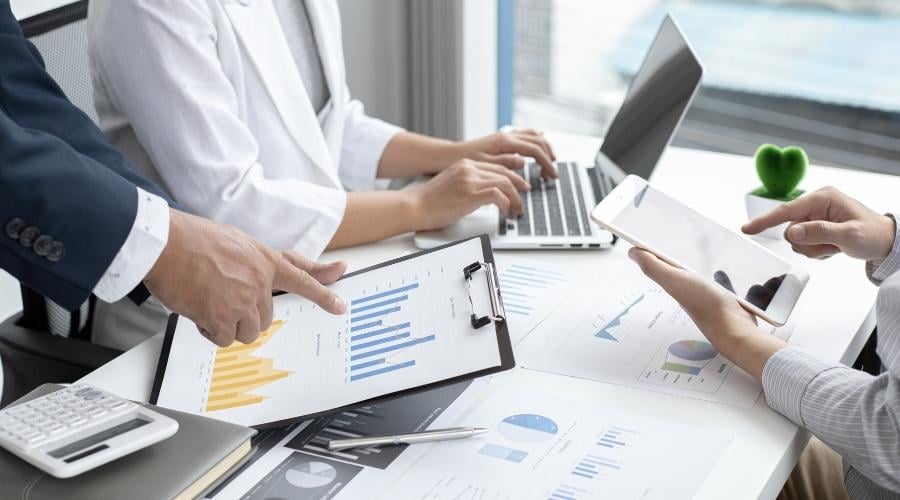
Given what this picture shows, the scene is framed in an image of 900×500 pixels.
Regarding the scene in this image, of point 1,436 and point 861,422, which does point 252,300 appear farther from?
point 861,422

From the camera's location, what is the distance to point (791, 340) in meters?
1.11

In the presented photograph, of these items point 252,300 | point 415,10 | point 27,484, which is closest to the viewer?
point 27,484

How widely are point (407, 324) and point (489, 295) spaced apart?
0.30ft

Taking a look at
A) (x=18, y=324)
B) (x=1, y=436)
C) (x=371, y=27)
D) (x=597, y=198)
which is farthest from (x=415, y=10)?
(x=1, y=436)

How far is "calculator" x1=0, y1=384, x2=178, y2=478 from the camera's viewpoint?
2.61ft

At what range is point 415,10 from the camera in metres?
2.75

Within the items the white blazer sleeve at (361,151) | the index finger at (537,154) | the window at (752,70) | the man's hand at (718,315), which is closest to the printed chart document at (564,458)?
the man's hand at (718,315)

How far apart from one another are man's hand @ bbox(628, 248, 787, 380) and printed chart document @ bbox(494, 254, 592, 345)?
145 millimetres

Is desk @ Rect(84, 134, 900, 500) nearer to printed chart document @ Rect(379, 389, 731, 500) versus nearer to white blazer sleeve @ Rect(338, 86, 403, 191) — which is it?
printed chart document @ Rect(379, 389, 731, 500)

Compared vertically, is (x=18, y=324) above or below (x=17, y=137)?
below

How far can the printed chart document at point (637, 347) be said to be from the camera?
1010mm

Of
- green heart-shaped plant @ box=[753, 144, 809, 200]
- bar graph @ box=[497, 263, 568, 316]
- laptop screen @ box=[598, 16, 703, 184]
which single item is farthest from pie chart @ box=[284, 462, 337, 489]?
green heart-shaped plant @ box=[753, 144, 809, 200]

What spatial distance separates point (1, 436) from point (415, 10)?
212 centimetres

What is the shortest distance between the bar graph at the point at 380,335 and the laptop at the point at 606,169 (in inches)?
12.3
